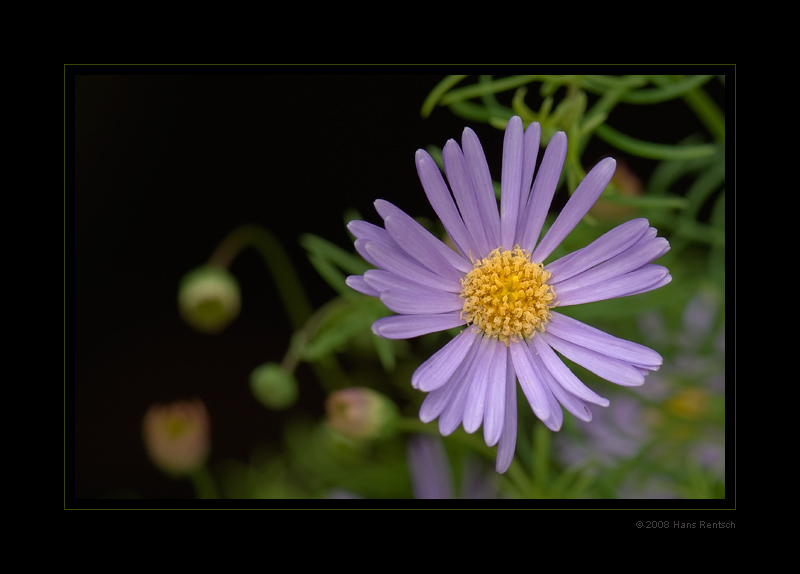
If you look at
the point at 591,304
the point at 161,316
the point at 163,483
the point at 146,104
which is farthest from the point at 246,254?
the point at 591,304

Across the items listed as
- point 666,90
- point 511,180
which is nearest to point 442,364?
point 511,180

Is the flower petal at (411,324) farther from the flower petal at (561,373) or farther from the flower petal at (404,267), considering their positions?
the flower petal at (561,373)

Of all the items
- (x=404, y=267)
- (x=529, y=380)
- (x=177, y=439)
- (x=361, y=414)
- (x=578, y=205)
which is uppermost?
(x=578, y=205)

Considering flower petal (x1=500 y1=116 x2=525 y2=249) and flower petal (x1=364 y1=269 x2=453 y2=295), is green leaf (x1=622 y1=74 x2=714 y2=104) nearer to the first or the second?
flower petal (x1=500 y1=116 x2=525 y2=249)

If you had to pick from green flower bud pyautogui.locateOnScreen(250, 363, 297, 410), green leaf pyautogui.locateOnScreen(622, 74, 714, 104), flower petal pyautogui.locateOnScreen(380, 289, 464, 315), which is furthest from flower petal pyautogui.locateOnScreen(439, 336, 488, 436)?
green leaf pyautogui.locateOnScreen(622, 74, 714, 104)

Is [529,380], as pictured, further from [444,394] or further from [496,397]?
[444,394]

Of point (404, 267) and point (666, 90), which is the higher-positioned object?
point (666, 90)

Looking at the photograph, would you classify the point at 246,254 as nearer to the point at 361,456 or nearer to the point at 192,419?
the point at 192,419
